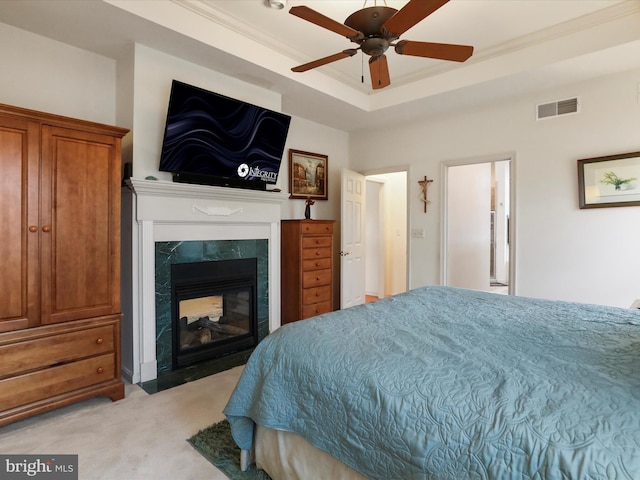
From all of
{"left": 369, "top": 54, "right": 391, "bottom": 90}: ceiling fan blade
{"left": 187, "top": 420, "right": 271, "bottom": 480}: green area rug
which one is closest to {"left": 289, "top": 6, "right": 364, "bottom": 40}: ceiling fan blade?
{"left": 369, "top": 54, "right": 391, "bottom": 90}: ceiling fan blade

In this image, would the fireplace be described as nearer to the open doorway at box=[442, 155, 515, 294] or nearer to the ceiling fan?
the ceiling fan

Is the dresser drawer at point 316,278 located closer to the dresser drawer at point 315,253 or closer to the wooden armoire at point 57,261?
the dresser drawer at point 315,253

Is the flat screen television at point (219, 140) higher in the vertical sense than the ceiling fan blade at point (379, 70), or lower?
lower

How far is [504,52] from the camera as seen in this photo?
3361 millimetres

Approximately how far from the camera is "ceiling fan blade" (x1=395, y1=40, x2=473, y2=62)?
2139 millimetres

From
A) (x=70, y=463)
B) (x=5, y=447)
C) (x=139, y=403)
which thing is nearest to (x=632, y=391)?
(x=70, y=463)

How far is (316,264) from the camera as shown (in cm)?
425

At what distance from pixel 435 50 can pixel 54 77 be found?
2871 millimetres

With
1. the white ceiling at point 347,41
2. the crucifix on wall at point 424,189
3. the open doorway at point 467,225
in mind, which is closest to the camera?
the white ceiling at point 347,41

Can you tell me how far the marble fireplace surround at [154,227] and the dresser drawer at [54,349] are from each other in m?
0.35

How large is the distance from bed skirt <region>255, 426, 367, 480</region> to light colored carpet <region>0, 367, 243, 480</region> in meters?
0.27

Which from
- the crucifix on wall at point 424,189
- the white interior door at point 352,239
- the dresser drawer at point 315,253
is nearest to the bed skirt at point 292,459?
the dresser drawer at point 315,253

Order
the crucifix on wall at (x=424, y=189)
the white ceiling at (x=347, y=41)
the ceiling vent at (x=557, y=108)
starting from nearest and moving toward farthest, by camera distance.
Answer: the white ceiling at (x=347, y=41), the ceiling vent at (x=557, y=108), the crucifix on wall at (x=424, y=189)

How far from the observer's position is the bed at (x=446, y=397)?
2.87 feet
